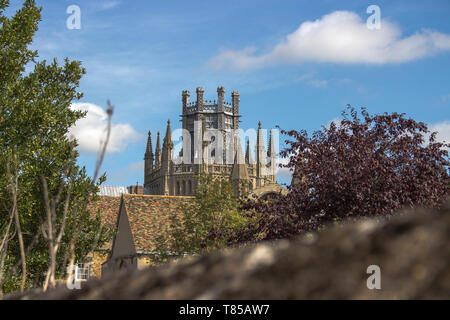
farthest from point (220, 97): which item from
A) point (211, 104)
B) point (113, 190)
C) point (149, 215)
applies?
point (149, 215)

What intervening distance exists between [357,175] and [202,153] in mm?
115772

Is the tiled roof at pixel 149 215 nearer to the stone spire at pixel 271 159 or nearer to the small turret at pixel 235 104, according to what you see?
the stone spire at pixel 271 159

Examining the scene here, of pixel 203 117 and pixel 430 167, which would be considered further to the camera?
pixel 203 117

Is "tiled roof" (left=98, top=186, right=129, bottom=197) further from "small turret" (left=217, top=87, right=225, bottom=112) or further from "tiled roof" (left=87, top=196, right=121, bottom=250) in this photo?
"tiled roof" (left=87, top=196, right=121, bottom=250)

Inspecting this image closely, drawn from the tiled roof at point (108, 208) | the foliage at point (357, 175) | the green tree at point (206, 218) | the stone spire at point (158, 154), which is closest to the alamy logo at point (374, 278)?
Answer: the foliage at point (357, 175)

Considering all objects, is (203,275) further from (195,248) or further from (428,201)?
(195,248)

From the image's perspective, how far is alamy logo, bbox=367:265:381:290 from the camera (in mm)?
2015

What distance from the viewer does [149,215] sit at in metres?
39.1

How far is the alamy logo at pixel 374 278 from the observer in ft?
6.61
